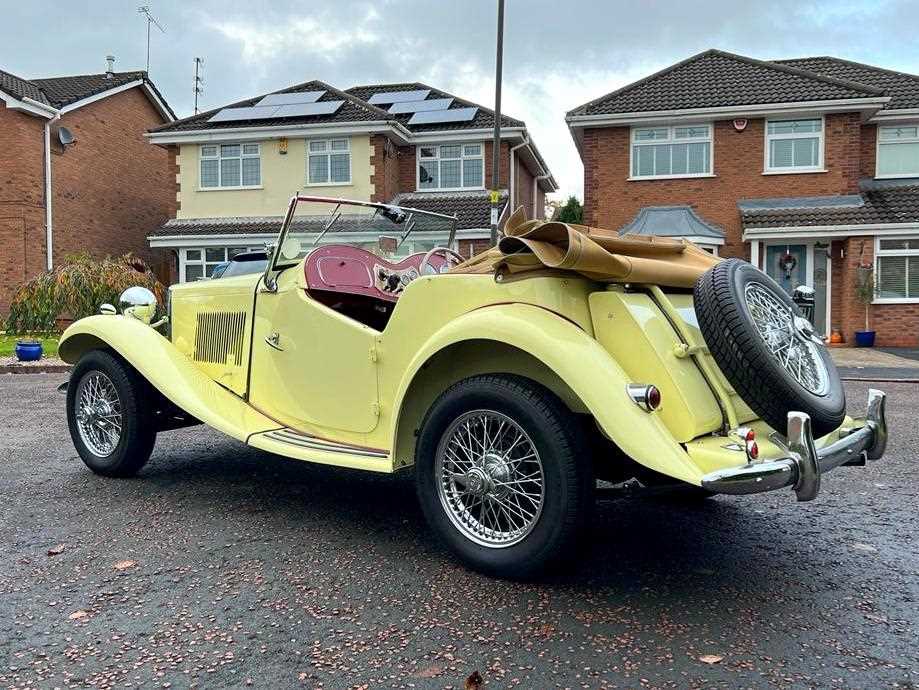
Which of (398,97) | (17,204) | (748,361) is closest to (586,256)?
(748,361)

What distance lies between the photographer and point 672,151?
1941 cm

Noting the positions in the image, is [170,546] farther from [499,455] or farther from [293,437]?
[499,455]

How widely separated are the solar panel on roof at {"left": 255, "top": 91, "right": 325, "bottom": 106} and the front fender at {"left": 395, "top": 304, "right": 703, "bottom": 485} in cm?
2195

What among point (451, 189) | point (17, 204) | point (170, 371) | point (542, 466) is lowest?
point (542, 466)

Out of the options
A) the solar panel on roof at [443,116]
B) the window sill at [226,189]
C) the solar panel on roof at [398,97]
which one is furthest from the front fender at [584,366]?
the solar panel on roof at [398,97]

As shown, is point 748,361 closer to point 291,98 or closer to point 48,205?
point 291,98

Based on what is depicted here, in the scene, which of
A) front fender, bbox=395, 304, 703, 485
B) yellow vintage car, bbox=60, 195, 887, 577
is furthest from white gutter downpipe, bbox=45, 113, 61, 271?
front fender, bbox=395, 304, 703, 485

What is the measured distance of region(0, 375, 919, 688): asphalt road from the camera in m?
2.48

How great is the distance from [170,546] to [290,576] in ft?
2.54

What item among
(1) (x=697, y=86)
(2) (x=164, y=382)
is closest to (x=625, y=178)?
(1) (x=697, y=86)

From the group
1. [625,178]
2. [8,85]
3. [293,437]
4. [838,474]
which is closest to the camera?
[293,437]

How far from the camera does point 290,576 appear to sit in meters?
3.27

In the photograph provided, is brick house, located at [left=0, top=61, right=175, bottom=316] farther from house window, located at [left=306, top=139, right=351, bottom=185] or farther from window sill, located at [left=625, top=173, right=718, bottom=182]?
window sill, located at [left=625, top=173, right=718, bottom=182]

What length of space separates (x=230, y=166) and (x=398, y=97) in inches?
240
